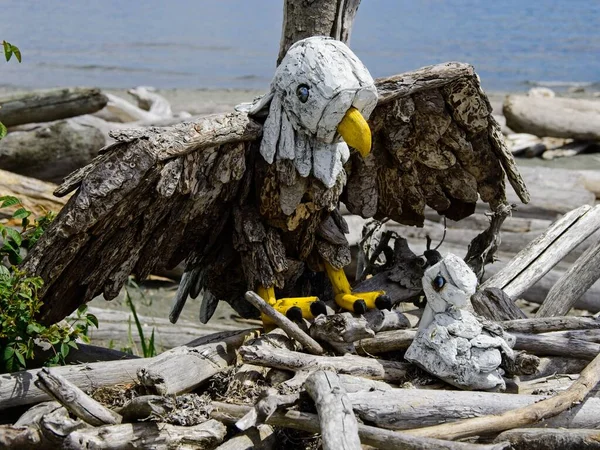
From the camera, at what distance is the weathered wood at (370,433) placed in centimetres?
331

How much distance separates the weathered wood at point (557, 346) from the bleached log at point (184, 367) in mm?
1359

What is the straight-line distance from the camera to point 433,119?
15.6 feet

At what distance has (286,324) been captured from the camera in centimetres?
411

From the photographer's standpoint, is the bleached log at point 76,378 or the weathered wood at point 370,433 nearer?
the weathered wood at point 370,433

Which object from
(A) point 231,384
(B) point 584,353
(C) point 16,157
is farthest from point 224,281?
(C) point 16,157

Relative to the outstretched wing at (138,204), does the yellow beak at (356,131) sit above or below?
above

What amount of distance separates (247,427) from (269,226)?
4.43 ft

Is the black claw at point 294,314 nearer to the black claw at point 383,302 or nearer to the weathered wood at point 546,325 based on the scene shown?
the black claw at point 383,302

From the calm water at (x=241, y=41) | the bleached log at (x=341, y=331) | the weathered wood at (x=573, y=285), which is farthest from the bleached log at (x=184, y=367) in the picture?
the calm water at (x=241, y=41)

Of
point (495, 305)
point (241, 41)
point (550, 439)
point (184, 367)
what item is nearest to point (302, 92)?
point (184, 367)

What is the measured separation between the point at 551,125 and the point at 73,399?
10547 millimetres

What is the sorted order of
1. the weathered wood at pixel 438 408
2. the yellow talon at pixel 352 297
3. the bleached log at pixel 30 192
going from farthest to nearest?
the bleached log at pixel 30 192, the yellow talon at pixel 352 297, the weathered wood at pixel 438 408

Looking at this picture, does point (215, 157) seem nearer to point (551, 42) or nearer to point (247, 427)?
point (247, 427)

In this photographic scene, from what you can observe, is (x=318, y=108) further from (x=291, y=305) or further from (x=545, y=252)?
(x=545, y=252)
